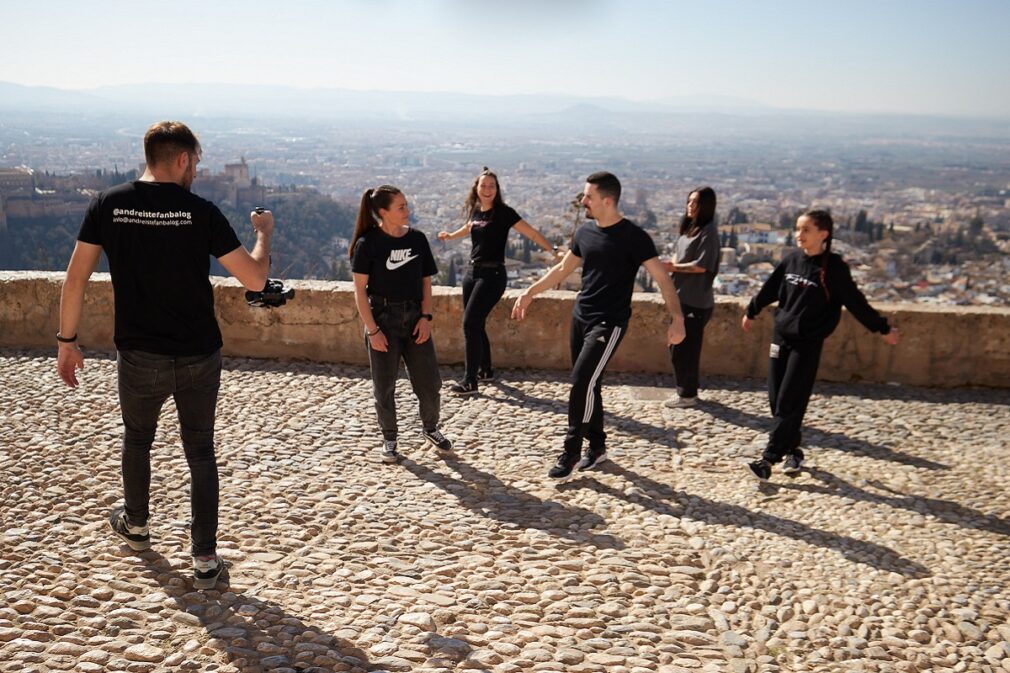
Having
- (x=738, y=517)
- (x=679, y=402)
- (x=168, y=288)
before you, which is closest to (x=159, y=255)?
(x=168, y=288)

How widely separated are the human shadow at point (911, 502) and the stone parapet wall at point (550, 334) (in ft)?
6.81

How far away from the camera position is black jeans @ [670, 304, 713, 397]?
595cm

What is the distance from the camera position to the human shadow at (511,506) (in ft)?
13.0

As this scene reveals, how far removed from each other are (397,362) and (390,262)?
2.03 ft

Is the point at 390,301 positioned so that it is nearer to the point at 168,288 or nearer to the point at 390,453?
the point at 390,453

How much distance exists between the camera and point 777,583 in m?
3.52

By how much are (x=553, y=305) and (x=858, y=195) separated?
205ft

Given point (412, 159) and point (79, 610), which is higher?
point (412, 159)

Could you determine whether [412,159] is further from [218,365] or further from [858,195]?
[218,365]

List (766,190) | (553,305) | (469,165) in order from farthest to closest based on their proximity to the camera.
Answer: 1. (766,190)
2. (469,165)
3. (553,305)

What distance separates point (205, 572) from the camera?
3279 millimetres

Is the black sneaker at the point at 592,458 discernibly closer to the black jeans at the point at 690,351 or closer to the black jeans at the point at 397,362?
the black jeans at the point at 397,362

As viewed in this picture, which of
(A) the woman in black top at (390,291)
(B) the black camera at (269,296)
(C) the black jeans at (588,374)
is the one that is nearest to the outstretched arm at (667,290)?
(C) the black jeans at (588,374)

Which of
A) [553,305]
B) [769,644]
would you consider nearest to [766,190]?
[553,305]
